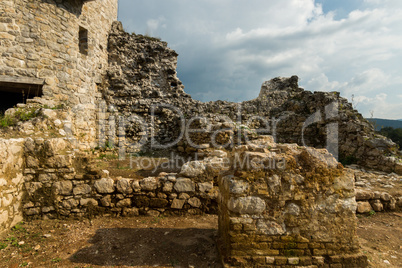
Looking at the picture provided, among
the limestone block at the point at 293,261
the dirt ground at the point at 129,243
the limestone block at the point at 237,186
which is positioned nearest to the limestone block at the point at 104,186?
the dirt ground at the point at 129,243

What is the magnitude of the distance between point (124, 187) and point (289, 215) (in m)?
3.16

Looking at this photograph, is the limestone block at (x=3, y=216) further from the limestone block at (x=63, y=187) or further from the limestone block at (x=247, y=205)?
the limestone block at (x=247, y=205)

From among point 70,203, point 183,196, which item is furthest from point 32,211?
point 183,196

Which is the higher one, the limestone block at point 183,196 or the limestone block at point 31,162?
the limestone block at point 31,162

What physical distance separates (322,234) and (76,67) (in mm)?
9747

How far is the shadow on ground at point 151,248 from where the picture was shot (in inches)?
126

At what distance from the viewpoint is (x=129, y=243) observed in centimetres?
365

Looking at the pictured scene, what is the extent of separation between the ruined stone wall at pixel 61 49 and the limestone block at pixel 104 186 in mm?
2373

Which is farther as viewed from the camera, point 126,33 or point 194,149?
point 126,33

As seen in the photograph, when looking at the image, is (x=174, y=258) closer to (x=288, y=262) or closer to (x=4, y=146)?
(x=288, y=262)

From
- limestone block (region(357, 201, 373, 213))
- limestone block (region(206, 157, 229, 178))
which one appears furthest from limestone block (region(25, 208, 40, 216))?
limestone block (region(357, 201, 373, 213))

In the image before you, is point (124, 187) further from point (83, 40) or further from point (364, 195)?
point (83, 40)

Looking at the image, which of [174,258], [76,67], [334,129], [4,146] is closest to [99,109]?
[76,67]

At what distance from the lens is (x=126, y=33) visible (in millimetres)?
11789
